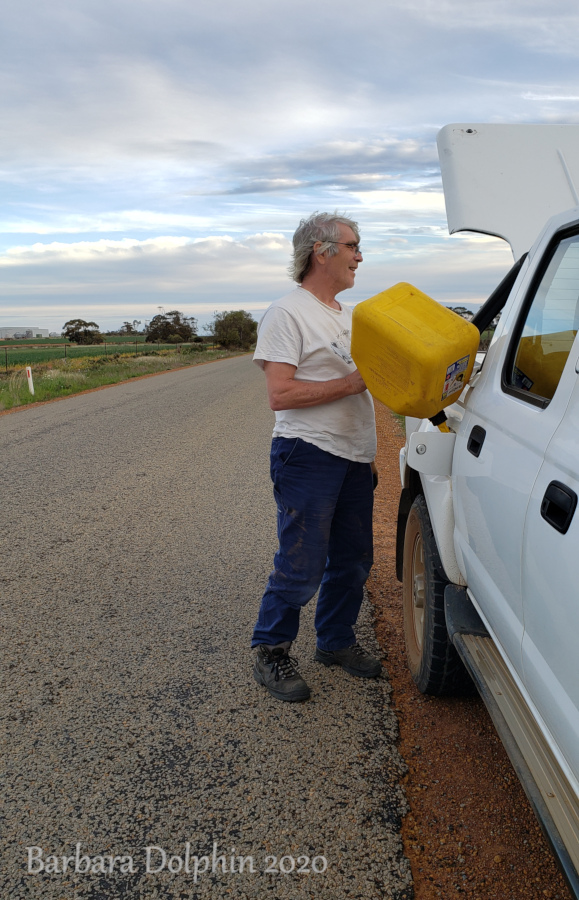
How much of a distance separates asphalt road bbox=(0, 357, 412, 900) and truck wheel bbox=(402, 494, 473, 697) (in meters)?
0.24

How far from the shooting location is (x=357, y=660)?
3.42 meters

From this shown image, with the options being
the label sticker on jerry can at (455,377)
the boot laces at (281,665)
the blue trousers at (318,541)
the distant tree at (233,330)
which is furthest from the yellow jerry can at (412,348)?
the distant tree at (233,330)

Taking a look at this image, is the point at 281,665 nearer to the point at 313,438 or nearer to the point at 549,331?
the point at 313,438

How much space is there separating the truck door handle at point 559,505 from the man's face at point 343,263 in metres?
1.63

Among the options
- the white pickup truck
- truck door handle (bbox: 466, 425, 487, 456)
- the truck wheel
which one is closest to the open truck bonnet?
the white pickup truck

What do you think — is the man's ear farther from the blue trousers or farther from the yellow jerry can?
the blue trousers

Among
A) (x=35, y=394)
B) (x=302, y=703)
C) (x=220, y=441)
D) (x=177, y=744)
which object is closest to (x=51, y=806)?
(x=177, y=744)

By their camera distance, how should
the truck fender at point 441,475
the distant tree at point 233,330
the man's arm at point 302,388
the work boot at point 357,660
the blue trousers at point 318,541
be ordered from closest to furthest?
the truck fender at point 441,475, the man's arm at point 302,388, the blue trousers at point 318,541, the work boot at point 357,660, the distant tree at point 233,330

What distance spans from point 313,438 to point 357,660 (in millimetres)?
1147

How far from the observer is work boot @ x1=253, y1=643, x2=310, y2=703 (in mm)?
3184

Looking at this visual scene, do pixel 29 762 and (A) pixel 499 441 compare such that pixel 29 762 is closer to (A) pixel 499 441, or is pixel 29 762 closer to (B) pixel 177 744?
(B) pixel 177 744

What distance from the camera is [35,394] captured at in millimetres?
18391

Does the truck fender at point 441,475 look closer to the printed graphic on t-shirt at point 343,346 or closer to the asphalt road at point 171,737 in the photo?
the printed graphic on t-shirt at point 343,346

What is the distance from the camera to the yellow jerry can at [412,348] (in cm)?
236
